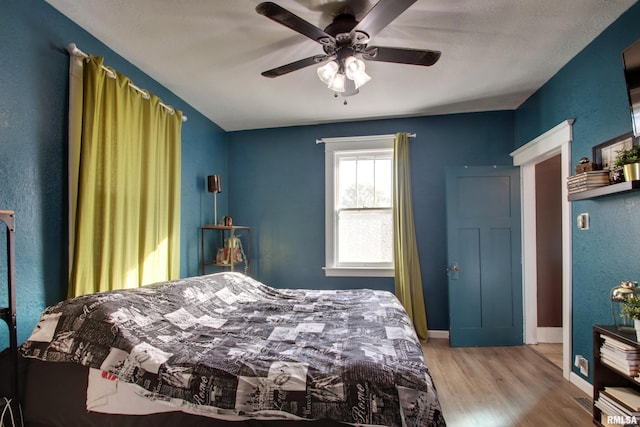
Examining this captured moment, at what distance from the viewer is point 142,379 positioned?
4.65 ft

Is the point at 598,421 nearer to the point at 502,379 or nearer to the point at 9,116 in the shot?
the point at 502,379

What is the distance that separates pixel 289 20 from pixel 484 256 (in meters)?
3.18

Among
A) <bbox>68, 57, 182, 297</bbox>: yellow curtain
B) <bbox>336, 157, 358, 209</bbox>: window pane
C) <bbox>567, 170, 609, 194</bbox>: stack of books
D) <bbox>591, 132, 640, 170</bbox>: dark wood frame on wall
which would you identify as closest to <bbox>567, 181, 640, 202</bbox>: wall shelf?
<bbox>567, 170, 609, 194</bbox>: stack of books

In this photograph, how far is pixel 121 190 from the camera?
2.33 metres

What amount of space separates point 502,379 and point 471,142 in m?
2.56

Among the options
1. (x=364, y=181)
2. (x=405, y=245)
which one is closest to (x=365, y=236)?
(x=405, y=245)

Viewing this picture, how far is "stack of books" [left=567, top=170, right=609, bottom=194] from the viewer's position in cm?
218

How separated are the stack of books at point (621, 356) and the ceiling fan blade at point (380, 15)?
84.8 inches

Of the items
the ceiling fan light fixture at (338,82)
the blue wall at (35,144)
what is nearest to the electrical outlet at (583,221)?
the ceiling fan light fixture at (338,82)

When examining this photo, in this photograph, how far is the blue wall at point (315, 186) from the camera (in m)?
3.83

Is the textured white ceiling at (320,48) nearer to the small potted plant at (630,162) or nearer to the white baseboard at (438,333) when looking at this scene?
the small potted plant at (630,162)

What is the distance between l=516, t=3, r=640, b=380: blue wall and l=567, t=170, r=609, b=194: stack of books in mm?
140

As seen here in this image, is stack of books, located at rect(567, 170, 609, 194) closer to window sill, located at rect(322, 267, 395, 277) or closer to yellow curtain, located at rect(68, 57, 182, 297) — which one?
window sill, located at rect(322, 267, 395, 277)

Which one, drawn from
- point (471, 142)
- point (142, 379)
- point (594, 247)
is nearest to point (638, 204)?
point (594, 247)
